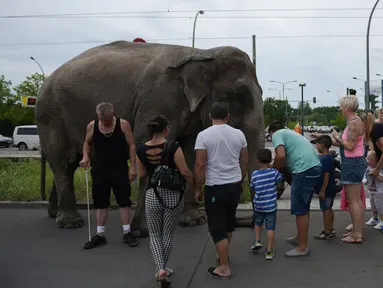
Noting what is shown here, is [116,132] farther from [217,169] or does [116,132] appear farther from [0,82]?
[0,82]

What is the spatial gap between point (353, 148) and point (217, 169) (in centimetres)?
205

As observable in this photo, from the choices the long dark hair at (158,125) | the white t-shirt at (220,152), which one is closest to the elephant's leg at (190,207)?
the white t-shirt at (220,152)

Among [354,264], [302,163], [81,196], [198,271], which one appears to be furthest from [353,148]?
[81,196]

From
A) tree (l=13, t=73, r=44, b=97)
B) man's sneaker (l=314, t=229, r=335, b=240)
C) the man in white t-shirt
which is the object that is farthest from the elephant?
tree (l=13, t=73, r=44, b=97)

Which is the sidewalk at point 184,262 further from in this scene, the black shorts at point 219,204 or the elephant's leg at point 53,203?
the elephant's leg at point 53,203

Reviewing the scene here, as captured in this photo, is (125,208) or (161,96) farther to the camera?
(161,96)

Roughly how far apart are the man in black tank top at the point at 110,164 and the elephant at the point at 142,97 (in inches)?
13.6

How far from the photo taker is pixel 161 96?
6.08m

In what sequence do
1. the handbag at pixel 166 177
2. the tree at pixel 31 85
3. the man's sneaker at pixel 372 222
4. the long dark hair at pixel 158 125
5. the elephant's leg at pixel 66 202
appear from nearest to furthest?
the handbag at pixel 166 177 < the long dark hair at pixel 158 125 < the man's sneaker at pixel 372 222 < the elephant's leg at pixel 66 202 < the tree at pixel 31 85

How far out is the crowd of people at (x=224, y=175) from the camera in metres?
4.21

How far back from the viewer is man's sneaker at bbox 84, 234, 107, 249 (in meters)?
5.50

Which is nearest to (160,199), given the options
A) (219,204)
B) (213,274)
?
(219,204)

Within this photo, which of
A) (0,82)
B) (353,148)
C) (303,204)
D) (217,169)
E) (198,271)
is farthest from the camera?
(0,82)

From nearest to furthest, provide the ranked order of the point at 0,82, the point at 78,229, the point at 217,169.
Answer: the point at 217,169 → the point at 78,229 → the point at 0,82
